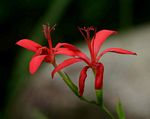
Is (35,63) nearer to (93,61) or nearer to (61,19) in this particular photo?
(93,61)

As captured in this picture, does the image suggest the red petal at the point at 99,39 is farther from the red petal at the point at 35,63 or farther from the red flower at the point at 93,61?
the red petal at the point at 35,63

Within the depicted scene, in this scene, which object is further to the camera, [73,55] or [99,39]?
[99,39]

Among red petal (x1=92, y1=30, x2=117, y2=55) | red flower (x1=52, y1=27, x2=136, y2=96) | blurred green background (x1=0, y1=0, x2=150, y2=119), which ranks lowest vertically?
red flower (x1=52, y1=27, x2=136, y2=96)

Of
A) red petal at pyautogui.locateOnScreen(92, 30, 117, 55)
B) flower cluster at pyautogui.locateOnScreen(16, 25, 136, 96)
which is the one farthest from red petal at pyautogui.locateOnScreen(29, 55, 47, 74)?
red petal at pyautogui.locateOnScreen(92, 30, 117, 55)

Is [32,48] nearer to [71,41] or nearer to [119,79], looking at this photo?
[119,79]

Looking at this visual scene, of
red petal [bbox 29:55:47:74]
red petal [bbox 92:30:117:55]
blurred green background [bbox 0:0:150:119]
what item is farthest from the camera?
blurred green background [bbox 0:0:150:119]

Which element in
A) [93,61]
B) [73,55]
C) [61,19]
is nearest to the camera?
[73,55]

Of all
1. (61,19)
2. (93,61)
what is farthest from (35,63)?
(61,19)

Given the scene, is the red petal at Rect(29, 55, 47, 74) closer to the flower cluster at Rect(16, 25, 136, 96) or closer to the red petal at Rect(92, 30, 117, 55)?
the flower cluster at Rect(16, 25, 136, 96)
